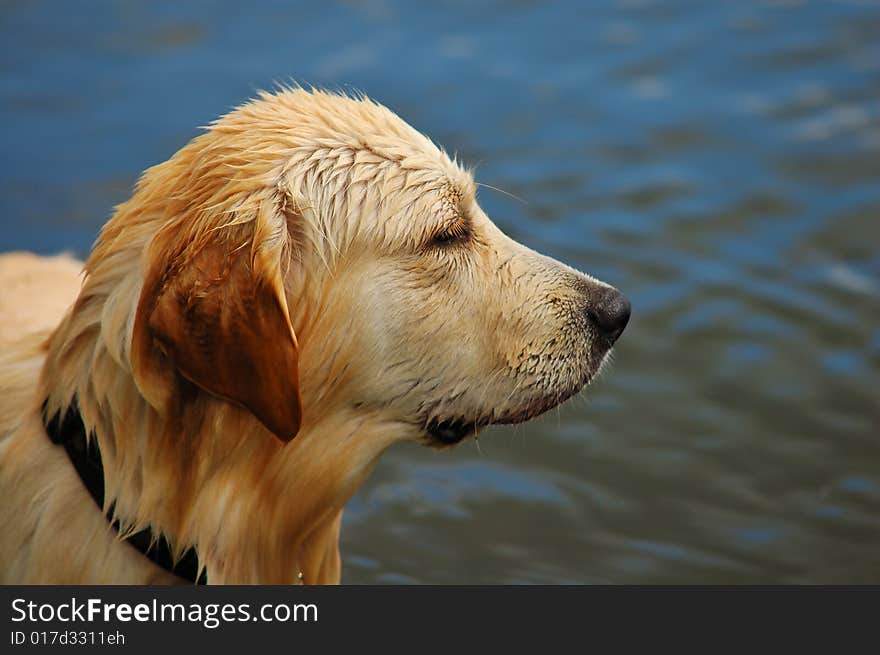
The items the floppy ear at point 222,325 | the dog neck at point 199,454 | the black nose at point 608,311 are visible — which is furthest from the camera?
the black nose at point 608,311

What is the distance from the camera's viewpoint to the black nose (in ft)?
14.0

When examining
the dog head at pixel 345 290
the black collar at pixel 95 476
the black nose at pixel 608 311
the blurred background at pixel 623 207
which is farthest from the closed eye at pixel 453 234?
the blurred background at pixel 623 207

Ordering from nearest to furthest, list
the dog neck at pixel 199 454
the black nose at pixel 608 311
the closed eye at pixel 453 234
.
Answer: the dog neck at pixel 199 454 < the closed eye at pixel 453 234 < the black nose at pixel 608 311

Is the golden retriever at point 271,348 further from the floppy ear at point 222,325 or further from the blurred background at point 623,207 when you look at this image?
the blurred background at point 623,207

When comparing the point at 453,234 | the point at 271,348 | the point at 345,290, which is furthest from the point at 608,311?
the point at 271,348

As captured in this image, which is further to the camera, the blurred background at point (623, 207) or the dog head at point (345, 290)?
the blurred background at point (623, 207)

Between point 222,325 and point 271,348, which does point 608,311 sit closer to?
point 271,348

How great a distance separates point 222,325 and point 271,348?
154mm

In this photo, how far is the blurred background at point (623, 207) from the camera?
6.11 m

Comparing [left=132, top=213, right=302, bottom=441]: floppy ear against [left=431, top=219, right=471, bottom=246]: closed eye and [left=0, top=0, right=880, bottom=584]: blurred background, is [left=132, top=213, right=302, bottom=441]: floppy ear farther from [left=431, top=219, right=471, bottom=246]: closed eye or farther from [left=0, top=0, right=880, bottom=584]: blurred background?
[left=0, top=0, right=880, bottom=584]: blurred background
